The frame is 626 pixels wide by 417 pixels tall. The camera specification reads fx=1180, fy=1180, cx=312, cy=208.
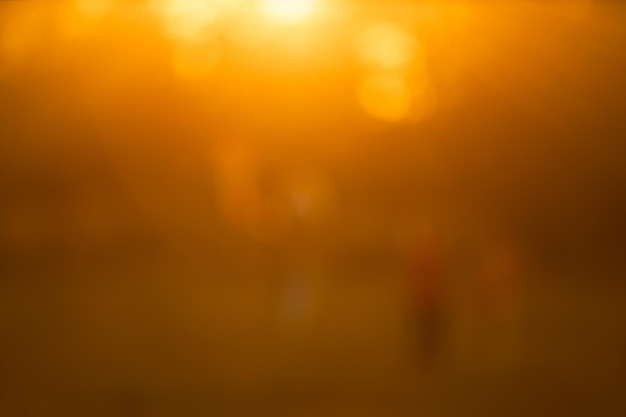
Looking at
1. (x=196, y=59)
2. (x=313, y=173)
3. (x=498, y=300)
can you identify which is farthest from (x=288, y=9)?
(x=498, y=300)

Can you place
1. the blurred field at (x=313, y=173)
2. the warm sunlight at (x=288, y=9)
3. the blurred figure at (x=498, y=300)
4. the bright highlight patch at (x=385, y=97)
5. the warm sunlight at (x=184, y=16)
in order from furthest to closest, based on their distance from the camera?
the bright highlight patch at (x=385, y=97) < the warm sunlight at (x=184, y=16) < the warm sunlight at (x=288, y=9) < the blurred field at (x=313, y=173) < the blurred figure at (x=498, y=300)

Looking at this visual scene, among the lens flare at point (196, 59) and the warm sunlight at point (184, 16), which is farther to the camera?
the lens flare at point (196, 59)

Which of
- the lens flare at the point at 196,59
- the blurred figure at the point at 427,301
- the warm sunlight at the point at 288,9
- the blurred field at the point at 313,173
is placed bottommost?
the blurred figure at the point at 427,301

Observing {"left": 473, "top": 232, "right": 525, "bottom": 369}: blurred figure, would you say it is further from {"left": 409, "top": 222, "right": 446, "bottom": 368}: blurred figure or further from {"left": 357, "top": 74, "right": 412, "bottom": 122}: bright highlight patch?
{"left": 357, "top": 74, "right": 412, "bottom": 122}: bright highlight patch

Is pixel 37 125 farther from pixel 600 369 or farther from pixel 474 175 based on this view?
pixel 600 369

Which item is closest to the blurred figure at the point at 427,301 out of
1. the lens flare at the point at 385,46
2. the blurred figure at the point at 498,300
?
the blurred figure at the point at 498,300

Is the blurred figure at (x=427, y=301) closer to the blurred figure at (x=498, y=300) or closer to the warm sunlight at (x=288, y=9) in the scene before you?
the blurred figure at (x=498, y=300)

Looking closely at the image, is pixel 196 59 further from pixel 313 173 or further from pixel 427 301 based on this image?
pixel 427 301

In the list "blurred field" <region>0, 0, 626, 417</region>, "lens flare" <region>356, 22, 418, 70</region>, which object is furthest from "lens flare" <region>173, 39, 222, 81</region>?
"lens flare" <region>356, 22, 418, 70</region>

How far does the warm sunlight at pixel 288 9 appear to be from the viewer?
10297 mm

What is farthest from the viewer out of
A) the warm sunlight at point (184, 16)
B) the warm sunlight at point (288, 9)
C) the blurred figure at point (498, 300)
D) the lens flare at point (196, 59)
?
the lens flare at point (196, 59)

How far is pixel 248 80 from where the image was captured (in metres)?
11.2

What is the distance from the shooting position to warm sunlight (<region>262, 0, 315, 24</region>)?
10297 millimetres

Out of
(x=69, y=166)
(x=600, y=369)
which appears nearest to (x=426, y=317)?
(x=600, y=369)
